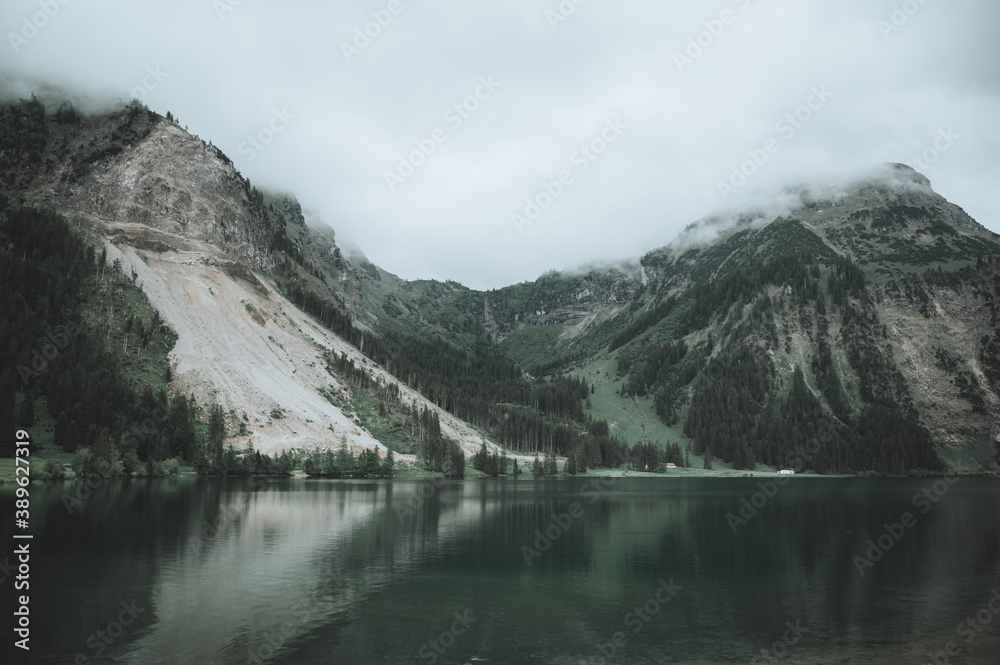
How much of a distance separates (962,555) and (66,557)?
205 feet

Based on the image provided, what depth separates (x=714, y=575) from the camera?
3534 cm

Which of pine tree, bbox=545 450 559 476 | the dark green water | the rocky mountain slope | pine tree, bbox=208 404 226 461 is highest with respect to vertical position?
the rocky mountain slope

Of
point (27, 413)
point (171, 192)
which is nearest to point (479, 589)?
point (27, 413)

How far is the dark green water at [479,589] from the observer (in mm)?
22062

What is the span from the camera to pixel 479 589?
31297 millimetres

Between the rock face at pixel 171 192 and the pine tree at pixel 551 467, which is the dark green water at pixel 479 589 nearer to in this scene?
the pine tree at pixel 551 467

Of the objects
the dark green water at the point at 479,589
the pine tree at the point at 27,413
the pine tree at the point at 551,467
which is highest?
the pine tree at the point at 27,413

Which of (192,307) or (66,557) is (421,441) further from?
(66,557)

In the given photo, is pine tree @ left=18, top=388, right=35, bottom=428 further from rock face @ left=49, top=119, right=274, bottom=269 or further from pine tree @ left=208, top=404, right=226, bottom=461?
rock face @ left=49, top=119, right=274, bottom=269

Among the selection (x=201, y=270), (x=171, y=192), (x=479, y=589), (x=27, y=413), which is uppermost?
(x=171, y=192)

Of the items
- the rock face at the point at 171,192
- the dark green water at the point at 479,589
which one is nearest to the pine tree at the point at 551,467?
the dark green water at the point at 479,589

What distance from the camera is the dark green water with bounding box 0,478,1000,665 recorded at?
22.1m

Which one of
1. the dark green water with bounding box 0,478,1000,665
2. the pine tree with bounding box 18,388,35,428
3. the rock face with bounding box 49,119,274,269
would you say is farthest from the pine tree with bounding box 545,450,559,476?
the rock face with bounding box 49,119,274,269

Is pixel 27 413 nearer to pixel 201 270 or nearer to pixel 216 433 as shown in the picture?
pixel 216 433
